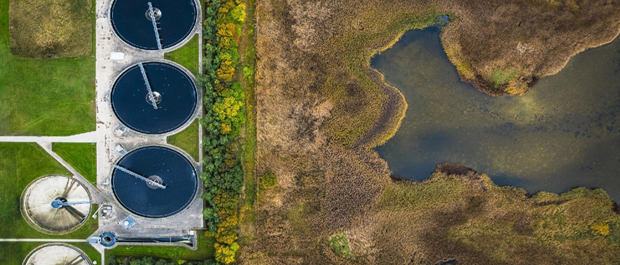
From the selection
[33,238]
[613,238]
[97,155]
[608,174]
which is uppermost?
[97,155]

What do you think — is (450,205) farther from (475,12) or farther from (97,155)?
(97,155)

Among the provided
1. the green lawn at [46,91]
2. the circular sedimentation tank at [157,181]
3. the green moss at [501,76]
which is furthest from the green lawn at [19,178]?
the green moss at [501,76]

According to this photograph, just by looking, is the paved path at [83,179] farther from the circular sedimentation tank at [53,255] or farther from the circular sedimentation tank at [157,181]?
the circular sedimentation tank at [53,255]

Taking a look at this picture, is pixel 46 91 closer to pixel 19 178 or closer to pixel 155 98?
pixel 19 178

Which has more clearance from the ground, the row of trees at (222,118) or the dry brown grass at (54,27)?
the dry brown grass at (54,27)

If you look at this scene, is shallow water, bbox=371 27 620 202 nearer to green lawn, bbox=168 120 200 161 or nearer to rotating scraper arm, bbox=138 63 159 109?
green lawn, bbox=168 120 200 161

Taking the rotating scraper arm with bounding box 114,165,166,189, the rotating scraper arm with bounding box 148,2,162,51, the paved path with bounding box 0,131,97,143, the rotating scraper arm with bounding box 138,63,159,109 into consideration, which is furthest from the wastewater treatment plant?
the rotating scraper arm with bounding box 138,63,159,109

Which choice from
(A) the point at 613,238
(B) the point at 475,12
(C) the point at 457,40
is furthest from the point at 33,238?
(A) the point at 613,238
